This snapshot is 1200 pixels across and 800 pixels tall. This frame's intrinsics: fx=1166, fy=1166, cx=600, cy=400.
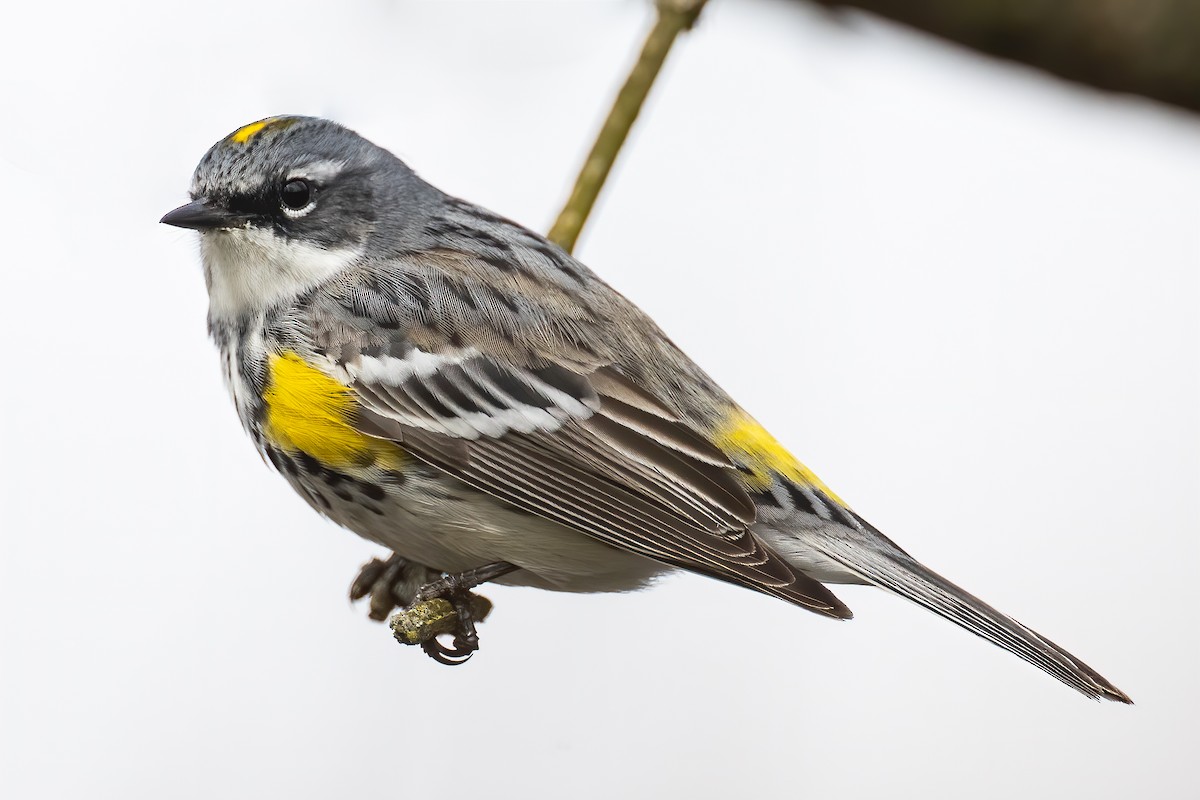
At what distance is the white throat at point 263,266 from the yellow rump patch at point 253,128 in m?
0.28

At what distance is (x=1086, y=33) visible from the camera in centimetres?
319

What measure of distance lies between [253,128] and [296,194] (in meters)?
0.24

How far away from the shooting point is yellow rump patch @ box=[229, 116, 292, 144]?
3594 millimetres

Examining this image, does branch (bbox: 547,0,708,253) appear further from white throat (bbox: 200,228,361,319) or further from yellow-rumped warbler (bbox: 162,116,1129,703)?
white throat (bbox: 200,228,361,319)

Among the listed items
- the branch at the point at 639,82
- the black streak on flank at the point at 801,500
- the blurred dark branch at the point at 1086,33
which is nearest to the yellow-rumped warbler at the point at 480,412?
the black streak on flank at the point at 801,500

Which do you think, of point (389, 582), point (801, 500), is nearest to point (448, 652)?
point (389, 582)

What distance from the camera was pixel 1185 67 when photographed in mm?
3215

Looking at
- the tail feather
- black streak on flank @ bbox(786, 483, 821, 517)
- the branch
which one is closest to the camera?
the tail feather

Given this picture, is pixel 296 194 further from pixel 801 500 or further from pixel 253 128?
pixel 801 500

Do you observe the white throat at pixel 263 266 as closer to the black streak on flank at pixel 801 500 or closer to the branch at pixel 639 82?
the branch at pixel 639 82

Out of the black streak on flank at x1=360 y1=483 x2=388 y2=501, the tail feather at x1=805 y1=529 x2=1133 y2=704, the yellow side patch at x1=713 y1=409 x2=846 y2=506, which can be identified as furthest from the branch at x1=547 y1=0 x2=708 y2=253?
the tail feather at x1=805 y1=529 x2=1133 y2=704

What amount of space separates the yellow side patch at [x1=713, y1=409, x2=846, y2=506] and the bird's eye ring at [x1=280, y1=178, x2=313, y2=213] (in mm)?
1497

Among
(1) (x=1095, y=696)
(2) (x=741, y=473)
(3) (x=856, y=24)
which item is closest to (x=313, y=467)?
(2) (x=741, y=473)

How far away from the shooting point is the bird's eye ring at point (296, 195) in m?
3.64
